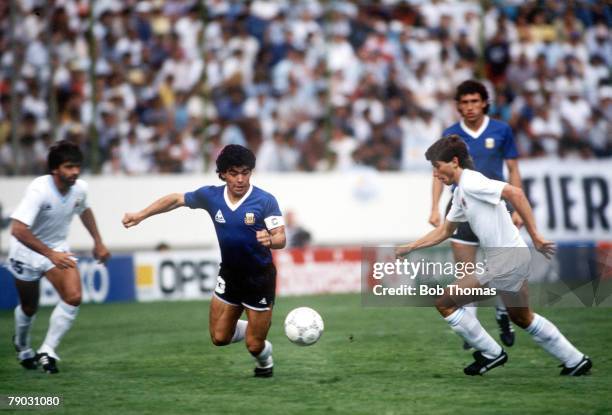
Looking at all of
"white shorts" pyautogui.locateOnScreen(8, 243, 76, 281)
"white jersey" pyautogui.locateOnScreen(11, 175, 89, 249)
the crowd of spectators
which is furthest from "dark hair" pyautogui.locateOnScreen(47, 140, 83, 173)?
the crowd of spectators

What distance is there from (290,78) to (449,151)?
9883 millimetres

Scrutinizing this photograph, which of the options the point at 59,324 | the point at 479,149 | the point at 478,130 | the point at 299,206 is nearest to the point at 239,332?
the point at 59,324

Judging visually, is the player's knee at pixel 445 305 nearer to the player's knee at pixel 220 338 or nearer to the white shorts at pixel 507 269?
the white shorts at pixel 507 269

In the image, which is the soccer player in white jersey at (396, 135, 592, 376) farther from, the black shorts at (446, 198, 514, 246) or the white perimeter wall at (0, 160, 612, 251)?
the white perimeter wall at (0, 160, 612, 251)

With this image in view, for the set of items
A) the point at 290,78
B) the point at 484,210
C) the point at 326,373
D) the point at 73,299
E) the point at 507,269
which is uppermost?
the point at 290,78

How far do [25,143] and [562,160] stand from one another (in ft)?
29.7

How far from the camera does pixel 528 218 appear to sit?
8031mm

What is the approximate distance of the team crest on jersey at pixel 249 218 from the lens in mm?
8711

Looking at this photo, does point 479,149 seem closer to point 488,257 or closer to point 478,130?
point 478,130

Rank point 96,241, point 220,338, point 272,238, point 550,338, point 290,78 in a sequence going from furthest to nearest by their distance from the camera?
point 290,78, point 96,241, point 220,338, point 272,238, point 550,338

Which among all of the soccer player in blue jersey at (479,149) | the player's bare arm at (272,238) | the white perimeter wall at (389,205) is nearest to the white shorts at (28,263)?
the player's bare arm at (272,238)

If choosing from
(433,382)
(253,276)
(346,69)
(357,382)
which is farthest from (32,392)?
(346,69)

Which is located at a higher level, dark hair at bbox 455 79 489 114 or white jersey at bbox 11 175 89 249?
dark hair at bbox 455 79 489 114

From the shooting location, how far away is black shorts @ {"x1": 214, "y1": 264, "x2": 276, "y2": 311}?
888 centimetres
